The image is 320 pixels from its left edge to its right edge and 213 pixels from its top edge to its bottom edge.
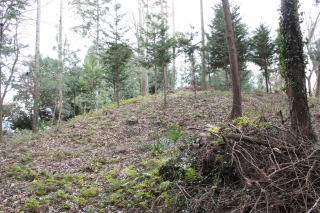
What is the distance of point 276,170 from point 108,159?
16.8 feet

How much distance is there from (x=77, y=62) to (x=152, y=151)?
1637 cm

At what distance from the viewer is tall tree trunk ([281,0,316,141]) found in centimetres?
462

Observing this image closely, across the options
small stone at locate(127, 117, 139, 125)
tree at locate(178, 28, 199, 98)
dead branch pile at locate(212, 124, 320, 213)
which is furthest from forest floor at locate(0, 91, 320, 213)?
tree at locate(178, 28, 199, 98)

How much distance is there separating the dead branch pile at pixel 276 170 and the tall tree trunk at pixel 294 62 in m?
1.40

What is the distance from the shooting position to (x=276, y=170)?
8.78ft

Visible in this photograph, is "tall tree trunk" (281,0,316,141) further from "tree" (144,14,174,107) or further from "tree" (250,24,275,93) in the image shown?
"tree" (250,24,275,93)

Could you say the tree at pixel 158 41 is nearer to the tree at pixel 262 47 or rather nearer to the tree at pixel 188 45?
the tree at pixel 188 45

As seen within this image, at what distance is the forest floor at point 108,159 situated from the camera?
12.9 feet

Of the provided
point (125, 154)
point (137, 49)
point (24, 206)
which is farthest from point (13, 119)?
point (24, 206)

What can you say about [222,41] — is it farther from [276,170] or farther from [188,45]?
[276,170]

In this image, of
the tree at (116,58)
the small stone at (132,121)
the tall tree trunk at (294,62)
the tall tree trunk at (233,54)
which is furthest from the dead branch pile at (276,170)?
the tree at (116,58)

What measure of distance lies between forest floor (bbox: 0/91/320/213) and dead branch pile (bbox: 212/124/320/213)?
922mm

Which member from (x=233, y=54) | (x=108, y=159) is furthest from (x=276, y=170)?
(x=233, y=54)

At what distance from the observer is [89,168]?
6.06 m
